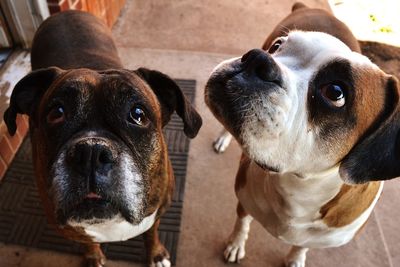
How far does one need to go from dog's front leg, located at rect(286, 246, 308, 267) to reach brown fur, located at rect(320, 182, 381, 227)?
59 centimetres

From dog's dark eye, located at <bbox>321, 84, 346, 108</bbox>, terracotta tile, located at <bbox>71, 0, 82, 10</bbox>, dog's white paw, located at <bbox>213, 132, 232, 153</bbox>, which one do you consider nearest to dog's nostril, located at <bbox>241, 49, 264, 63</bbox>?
dog's dark eye, located at <bbox>321, 84, 346, 108</bbox>

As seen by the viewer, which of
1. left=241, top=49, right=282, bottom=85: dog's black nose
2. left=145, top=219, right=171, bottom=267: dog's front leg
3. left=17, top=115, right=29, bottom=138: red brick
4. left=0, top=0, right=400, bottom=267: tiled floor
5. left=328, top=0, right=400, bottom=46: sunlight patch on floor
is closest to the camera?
left=241, top=49, right=282, bottom=85: dog's black nose

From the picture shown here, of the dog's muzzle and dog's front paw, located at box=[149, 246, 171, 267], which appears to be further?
dog's front paw, located at box=[149, 246, 171, 267]

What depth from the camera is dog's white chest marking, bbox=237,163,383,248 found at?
1.77 m

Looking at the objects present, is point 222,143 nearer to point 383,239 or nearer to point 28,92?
point 383,239

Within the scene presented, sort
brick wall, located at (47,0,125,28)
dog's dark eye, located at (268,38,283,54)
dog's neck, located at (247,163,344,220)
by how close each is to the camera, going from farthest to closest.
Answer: brick wall, located at (47,0,125,28)
dog's dark eye, located at (268,38,283,54)
dog's neck, located at (247,163,344,220)

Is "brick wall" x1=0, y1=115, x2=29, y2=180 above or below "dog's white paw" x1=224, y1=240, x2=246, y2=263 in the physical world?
above

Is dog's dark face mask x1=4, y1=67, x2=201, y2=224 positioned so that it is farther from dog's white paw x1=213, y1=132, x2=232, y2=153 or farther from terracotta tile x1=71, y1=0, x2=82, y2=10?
terracotta tile x1=71, y1=0, x2=82, y2=10

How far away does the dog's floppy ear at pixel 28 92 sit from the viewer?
6.41 feet

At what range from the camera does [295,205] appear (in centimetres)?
189

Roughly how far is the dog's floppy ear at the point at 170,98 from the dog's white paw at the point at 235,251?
902mm

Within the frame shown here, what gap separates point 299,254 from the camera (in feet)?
8.22

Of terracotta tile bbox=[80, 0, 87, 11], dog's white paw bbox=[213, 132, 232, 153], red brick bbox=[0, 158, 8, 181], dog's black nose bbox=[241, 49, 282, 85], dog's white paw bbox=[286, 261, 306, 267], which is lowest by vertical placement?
dog's white paw bbox=[286, 261, 306, 267]

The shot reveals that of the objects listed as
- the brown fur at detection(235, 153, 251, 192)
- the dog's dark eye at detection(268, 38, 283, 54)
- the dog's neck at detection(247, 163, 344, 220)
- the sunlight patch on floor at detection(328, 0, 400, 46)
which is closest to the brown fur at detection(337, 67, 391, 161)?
the dog's neck at detection(247, 163, 344, 220)
